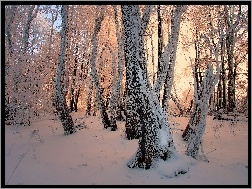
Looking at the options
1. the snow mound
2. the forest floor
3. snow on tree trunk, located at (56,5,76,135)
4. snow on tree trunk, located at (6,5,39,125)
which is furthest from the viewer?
snow on tree trunk, located at (6,5,39,125)

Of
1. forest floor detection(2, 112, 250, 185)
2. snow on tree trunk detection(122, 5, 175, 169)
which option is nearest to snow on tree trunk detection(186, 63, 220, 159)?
forest floor detection(2, 112, 250, 185)

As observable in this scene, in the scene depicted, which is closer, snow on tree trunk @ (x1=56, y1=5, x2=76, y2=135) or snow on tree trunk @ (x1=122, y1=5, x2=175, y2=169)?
snow on tree trunk @ (x1=122, y1=5, x2=175, y2=169)

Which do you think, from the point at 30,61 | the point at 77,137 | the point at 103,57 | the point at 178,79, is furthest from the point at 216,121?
the point at 103,57

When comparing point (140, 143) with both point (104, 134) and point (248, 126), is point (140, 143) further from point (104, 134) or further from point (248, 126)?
point (104, 134)

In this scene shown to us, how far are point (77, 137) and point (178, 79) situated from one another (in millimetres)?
8642

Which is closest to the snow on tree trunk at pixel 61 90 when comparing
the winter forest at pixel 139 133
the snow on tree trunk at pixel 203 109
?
the winter forest at pixel 139 133

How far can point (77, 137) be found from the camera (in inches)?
427

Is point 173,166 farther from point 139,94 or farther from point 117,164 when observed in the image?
point 139,94

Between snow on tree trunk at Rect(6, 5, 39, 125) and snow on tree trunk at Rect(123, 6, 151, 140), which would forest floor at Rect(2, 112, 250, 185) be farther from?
snow on tree trunk at Rect(6, 5, 39, 125)

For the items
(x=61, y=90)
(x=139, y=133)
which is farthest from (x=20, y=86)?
(x=139, y=133)

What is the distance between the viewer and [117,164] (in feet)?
A: 22.7

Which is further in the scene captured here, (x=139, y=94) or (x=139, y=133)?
(x=139, y=133)

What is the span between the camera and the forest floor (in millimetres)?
5770

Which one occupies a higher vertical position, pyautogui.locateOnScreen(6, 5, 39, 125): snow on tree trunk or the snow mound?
pyautogui.locateOnScreen(6, 5, 39, 125): snow on tree trunk
